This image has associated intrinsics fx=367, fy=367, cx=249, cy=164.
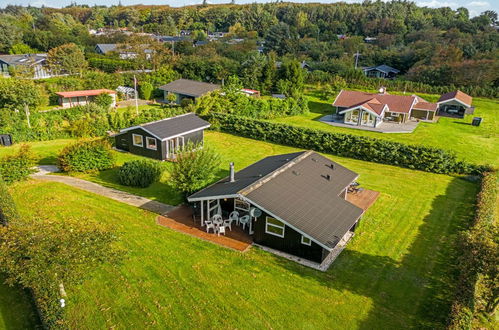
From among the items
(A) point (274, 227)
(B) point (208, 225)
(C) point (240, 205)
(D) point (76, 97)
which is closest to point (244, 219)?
(C) point (240, 205)

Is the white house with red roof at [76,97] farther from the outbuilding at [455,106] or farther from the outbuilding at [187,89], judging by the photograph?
the outbuilding at [455,106]

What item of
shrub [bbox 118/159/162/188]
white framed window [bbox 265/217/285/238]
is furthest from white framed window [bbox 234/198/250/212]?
shrub [bbox 118/159/162/188]

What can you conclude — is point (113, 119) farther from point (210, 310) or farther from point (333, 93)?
point (333, 93)

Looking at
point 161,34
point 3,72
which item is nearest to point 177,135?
point 3,72

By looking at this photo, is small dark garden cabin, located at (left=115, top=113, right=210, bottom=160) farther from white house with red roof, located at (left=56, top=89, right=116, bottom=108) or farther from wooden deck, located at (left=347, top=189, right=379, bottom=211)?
white house with red roof, located at (left=56, top=89, right=116, bottom=108)

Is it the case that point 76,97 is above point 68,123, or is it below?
above

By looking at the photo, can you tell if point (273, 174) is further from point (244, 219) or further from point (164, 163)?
point (164, 163)
